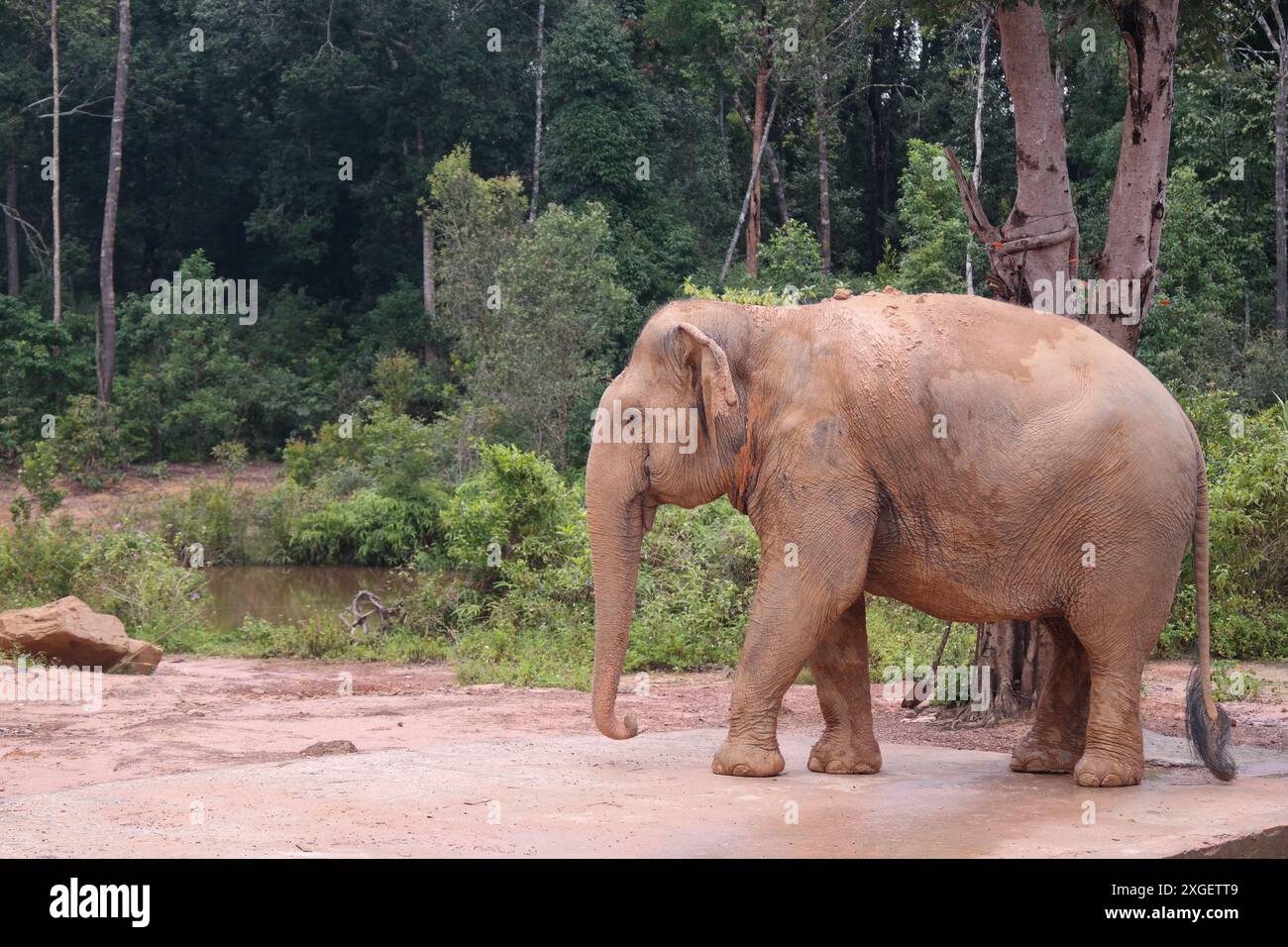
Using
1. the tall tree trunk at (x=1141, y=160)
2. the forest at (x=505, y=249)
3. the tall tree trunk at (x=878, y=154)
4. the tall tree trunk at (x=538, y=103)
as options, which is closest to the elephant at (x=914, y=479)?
the tall tree trunk at (x=1141, y=160)

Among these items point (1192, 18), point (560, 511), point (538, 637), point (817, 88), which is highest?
point (817, 88)

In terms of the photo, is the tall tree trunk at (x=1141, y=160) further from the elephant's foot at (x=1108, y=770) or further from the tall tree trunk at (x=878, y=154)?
the tall tree trunk at (x=878, y=154)

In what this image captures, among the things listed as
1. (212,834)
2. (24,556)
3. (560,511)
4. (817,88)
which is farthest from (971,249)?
(212,834)

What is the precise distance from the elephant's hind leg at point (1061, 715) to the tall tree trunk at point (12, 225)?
3913 centimetres

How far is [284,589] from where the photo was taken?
77.0ft

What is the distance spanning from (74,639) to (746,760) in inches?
292

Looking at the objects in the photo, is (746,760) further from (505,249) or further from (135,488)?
(135,488)

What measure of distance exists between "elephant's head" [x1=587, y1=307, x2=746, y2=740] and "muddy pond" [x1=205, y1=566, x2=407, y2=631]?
10.6 metres

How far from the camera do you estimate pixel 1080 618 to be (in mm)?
7164

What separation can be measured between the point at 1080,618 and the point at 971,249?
22834 millimetres

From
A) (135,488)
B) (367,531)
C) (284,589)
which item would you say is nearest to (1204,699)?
(284,589)

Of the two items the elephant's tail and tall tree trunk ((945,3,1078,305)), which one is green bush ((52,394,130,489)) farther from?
the elephant's tail

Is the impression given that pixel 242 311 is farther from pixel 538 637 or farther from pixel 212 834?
pixel 212 834

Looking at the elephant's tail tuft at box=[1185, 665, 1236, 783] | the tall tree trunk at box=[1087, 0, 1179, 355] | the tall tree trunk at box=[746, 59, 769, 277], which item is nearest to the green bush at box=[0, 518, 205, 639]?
the tall tree trunk at box=[1087, 0, 1179, 355]
